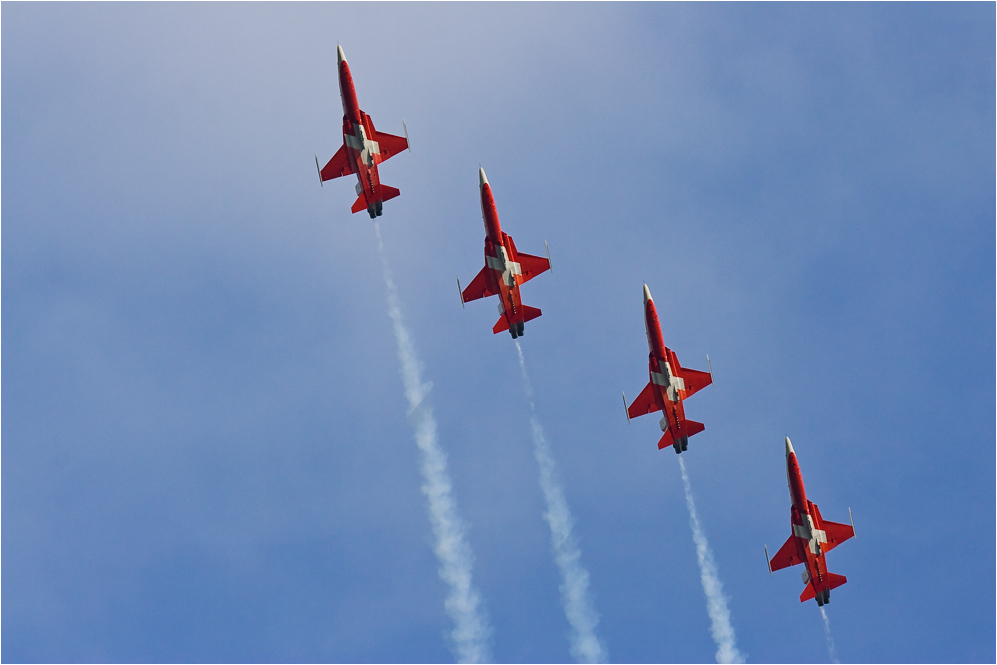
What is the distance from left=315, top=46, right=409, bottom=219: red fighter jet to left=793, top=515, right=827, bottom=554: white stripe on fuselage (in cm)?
4507

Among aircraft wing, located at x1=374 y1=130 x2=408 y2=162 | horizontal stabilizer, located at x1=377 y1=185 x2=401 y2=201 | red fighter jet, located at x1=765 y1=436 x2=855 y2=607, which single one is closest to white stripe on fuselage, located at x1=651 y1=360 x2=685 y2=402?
red fighter jet, located at x1=765 y1=436 x2=855 y2=607

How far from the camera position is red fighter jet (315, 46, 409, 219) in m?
109

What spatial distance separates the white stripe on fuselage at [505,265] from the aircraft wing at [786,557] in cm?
3402

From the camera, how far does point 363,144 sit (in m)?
110

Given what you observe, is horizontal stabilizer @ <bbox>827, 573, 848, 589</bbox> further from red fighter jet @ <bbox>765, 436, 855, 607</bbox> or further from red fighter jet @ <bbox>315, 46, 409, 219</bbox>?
red fighter jet @ <bbox>315, 46, 409, 219</bbox>

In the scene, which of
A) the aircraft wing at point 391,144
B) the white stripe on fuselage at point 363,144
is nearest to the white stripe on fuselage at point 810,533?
the aircraft wing at point 391,144

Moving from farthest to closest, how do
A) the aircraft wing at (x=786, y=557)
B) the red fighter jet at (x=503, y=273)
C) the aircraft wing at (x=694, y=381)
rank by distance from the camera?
1. the aircraft wing at (x=786, y=557)
2. the aircraft wing at (x=694, y=381)
3. the red fighter jet at (x=503, y=273)

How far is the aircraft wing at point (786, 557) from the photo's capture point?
116312 millimetres

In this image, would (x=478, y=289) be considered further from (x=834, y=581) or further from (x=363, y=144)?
(x=834, y=581)

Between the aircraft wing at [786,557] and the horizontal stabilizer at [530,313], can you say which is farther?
the aircraft wing at [786,557]

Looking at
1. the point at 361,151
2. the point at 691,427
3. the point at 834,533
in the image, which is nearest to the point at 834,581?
the point at 834,533

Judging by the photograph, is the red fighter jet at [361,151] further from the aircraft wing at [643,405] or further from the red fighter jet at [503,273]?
the aircraft wing at [643,405]

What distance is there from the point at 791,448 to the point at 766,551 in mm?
10032

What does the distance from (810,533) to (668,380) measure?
18.4m
